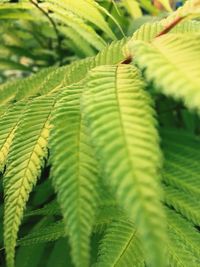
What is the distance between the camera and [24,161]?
1.81 feet

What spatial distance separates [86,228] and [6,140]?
256mm

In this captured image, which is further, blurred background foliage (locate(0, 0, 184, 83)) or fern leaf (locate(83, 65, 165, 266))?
blurred background foliage (locate(0, 0, 184, 83))

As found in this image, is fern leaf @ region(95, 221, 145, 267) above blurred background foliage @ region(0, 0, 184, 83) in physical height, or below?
below

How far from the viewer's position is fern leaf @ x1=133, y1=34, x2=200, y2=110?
0.37m

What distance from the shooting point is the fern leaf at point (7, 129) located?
23.6 inches

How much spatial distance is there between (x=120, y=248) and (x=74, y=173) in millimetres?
220

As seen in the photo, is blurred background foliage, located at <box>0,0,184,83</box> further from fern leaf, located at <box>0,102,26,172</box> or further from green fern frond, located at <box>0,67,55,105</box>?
fern leaf, located at <box>0,102,26,172</box>

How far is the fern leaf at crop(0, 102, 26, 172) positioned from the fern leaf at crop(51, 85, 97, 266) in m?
0.12

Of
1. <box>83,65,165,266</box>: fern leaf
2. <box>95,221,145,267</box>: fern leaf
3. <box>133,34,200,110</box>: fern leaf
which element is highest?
<box>133,34,200,110</box>: fern leaf

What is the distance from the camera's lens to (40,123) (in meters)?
0.58

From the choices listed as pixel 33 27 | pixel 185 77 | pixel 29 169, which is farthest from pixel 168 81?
pixel 33 27

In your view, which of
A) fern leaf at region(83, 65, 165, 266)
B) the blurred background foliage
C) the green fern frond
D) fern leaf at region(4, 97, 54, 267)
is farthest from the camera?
the blurred background foliage

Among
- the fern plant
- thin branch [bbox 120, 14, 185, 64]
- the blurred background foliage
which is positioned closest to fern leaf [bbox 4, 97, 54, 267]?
the fern plant

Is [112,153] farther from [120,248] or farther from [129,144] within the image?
[120,248]
